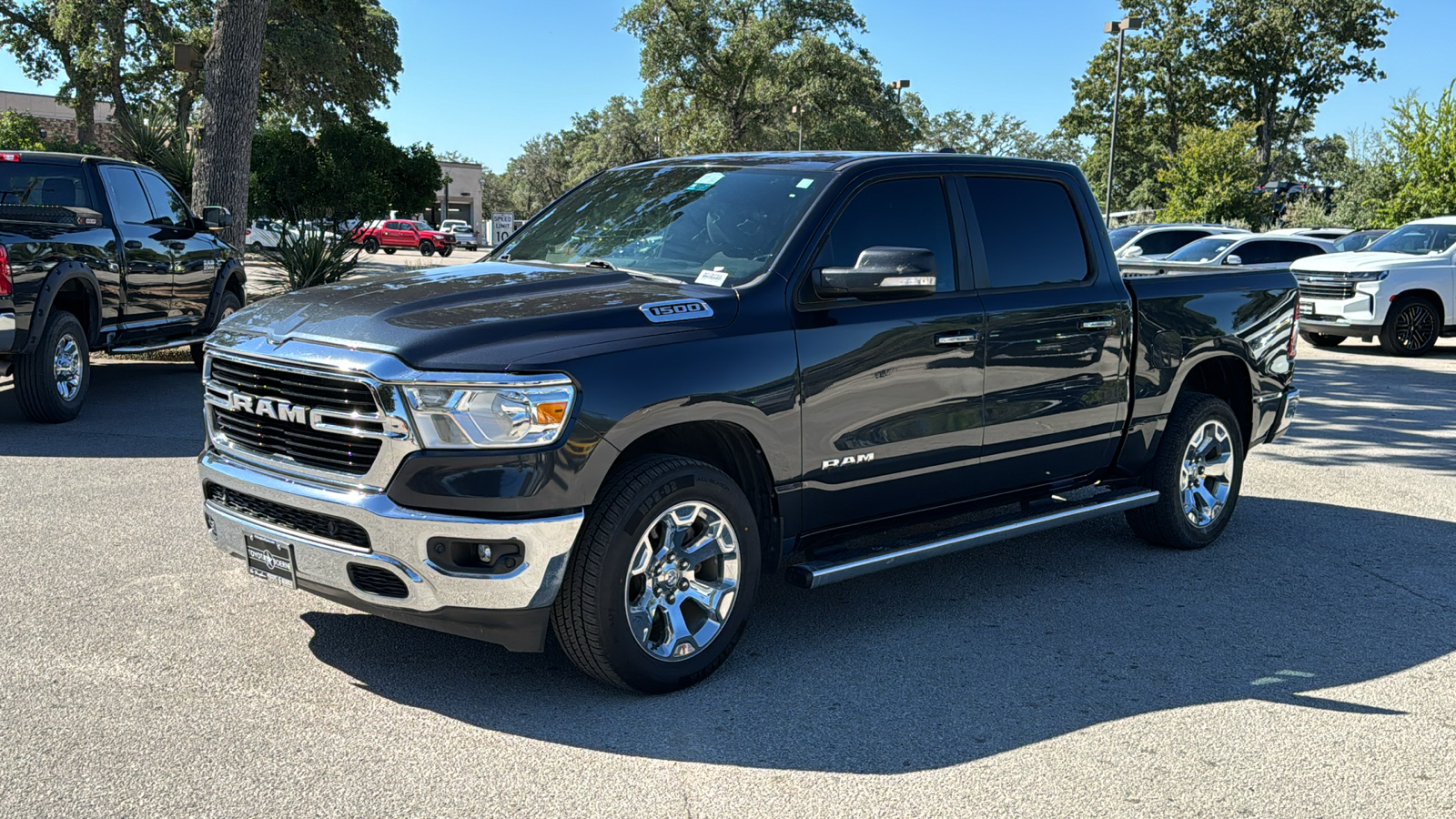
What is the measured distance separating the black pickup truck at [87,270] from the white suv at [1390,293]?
13.9m

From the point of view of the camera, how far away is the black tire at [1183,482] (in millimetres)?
6219

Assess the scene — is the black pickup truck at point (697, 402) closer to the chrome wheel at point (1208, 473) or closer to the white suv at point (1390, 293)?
the chrome wheel at point (1208, 473)

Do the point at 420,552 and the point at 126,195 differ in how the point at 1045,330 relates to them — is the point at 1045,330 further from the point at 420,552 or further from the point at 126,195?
the point at 126,195

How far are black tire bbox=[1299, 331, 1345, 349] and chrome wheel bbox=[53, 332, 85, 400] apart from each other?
16.4m

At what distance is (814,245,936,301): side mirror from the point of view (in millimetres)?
4547

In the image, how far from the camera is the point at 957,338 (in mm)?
5109

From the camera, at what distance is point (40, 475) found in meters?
7.41

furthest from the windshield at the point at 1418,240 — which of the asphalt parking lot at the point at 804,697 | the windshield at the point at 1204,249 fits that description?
the asphalt parking lot at the point at 804,697

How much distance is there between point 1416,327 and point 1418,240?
142cm

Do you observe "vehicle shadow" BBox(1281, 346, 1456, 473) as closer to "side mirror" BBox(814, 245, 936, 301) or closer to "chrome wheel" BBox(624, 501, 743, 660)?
"side mirror" BBox(814, 245, 936, 301)

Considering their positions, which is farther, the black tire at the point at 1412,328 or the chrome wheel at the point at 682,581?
the black tire at the point at 1412,328

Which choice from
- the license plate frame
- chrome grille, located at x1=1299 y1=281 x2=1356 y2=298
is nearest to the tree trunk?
the license plate frame

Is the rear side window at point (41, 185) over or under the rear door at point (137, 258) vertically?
over

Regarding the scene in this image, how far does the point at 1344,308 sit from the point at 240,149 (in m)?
14.7
